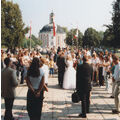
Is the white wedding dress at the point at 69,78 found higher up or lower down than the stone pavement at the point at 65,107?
higher up

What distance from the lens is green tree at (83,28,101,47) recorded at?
81000 millimetres

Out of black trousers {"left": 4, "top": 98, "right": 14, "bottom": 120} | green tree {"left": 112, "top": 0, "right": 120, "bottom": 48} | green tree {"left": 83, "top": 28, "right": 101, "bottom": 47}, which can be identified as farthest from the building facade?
black trousers {"left": 4, "top": 98, "right": 14, "bottom": 120}

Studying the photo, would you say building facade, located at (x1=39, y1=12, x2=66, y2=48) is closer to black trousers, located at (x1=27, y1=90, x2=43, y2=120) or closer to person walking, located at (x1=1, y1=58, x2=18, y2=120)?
person walking, located at (x1=1, y1=58, x2=18, y2=120)

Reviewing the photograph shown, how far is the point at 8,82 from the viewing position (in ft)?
20.0

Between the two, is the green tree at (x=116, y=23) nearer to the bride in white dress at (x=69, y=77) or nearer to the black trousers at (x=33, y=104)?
the bride in white dress at (x=69, y=77)

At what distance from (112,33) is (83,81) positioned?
45361 mm

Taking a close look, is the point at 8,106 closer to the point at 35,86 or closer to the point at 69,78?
the point at 35,86

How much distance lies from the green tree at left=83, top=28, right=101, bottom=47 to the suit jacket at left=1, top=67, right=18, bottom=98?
75623 millimetres

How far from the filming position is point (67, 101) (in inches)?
372

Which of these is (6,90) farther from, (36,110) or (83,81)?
(83,81)

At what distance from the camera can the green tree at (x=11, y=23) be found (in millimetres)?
44781

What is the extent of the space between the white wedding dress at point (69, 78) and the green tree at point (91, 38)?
69.0 metres

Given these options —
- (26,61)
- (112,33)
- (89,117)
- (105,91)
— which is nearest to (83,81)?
(89,117)

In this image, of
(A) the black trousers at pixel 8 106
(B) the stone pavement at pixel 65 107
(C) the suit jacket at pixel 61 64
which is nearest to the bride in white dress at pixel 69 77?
(C) the suit jacket at pixel 61 64
